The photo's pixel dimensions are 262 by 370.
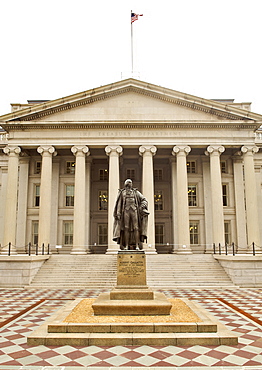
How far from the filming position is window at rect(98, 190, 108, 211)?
34906 mm

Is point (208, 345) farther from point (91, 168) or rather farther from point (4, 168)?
point (4, 168)

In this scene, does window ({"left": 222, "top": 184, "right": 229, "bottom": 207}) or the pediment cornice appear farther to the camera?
window ({"left": 222, "top": 184, "right": 229, "bottom": 207})

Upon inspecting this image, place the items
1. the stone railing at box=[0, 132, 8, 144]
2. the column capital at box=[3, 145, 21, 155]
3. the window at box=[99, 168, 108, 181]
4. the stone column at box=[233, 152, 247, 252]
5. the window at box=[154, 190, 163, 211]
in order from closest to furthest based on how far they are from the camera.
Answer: the column capital at box=[3, 145, 21, 155]
the stone column at box=[233, 152, 247, 252]
the window at box=[154, 190, 163, 211]
the window at box=[99, 168, 108, 181]
the stone railing at box=[0, 132, 8, 144]

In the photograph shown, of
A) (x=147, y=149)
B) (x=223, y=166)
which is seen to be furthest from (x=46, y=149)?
(x=223, y=166)

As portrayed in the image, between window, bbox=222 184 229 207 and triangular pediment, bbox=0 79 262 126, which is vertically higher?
triangular pediment, bbox=0 79 262 126

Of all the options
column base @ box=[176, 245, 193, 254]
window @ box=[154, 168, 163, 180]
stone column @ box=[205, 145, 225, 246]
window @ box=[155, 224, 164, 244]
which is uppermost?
window @ box=[154, 168, 163, 180]

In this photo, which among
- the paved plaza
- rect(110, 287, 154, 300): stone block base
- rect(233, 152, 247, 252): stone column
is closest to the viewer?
the paved plaza

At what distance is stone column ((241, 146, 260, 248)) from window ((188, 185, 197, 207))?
227 inches

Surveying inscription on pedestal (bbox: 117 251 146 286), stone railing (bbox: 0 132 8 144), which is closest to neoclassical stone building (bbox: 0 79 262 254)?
stone railing (bbox: 0 132 8 144)

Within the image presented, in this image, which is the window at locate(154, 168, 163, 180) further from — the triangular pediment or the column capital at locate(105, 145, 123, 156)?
the column capital at locate(105, 145, 123, 156)

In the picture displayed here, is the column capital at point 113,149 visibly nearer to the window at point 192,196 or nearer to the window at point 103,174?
the window at point 103,174

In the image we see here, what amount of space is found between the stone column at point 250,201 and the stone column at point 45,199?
1685 centimetres

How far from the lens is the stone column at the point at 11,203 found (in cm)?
2820

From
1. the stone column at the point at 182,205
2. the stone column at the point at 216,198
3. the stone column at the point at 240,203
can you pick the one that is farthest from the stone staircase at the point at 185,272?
the stone column at the point at 240,203
